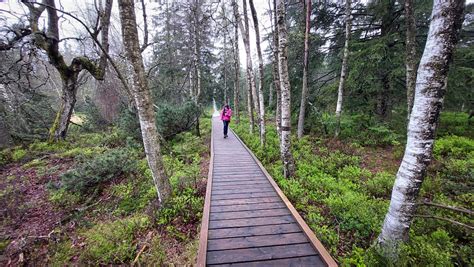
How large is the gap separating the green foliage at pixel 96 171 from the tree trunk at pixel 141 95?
306 cm

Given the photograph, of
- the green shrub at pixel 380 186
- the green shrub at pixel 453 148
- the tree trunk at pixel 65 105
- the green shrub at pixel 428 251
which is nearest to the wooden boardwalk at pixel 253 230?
the green shrub at pixel 428 251

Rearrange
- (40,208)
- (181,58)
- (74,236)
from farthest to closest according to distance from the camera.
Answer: (181,58) → (40,208) → (74,236)

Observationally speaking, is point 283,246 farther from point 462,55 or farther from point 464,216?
point 462,55

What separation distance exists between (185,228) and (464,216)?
5.97 m

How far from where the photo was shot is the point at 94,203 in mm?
5652

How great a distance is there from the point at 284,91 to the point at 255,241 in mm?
4313

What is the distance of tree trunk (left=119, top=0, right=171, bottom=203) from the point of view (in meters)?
3.85

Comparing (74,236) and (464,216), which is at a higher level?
(464,216)

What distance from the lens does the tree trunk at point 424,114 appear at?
2.28 meters

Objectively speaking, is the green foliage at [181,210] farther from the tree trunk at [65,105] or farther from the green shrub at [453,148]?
the tree trunk at [65,105]

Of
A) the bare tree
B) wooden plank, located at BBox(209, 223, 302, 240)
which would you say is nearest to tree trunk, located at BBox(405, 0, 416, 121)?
wooden plank, located at BBox(209, 223, 302, 240)

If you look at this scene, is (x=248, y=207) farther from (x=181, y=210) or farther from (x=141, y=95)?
(x=141, y=95)

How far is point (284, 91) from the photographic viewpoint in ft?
19.5

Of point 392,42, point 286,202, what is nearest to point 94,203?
Result: point 286,202
